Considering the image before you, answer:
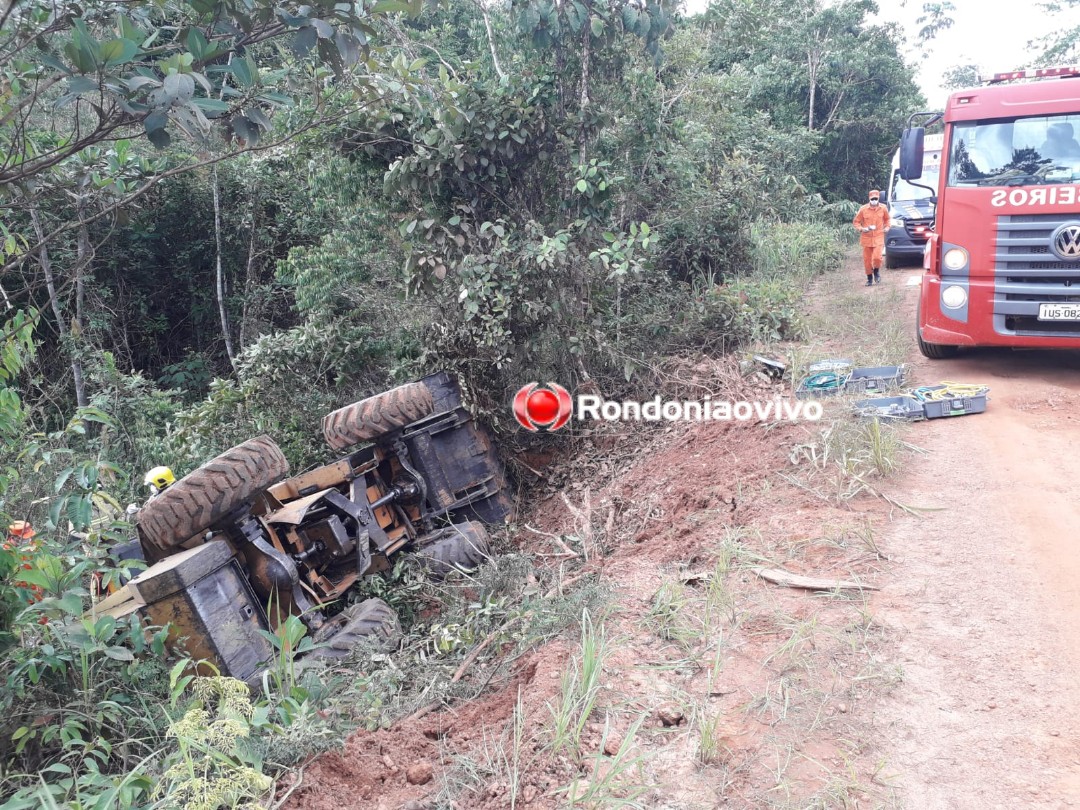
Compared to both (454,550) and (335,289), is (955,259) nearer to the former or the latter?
(454,550)

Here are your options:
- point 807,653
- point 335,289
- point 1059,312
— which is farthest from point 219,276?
point 807,653

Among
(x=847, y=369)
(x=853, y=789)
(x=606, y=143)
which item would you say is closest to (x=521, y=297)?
(x=606, y=143)

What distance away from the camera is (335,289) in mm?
8750

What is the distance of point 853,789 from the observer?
256cm

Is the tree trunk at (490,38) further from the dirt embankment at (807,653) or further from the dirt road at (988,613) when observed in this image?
the dirt road at (988,613)

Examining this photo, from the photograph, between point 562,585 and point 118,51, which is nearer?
point 118,51

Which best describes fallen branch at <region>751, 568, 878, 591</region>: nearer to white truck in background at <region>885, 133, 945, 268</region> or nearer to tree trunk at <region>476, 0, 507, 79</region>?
tree trunk at <region>476, 0, 507, 79</region>

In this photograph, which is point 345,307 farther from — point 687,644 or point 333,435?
point 687,644

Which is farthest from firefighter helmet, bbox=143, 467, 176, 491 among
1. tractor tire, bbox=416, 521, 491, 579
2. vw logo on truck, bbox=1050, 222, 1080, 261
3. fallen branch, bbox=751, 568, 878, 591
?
vw logo on truck, bbox=1050, 222, 1080, 261

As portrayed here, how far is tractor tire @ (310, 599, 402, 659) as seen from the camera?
4.30 m

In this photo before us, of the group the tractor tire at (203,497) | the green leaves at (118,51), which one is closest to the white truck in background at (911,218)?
the tractor tire at (203,497)

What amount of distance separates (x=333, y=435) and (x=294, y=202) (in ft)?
28.0

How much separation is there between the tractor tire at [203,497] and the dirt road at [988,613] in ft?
10.6

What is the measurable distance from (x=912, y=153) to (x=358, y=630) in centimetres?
603
